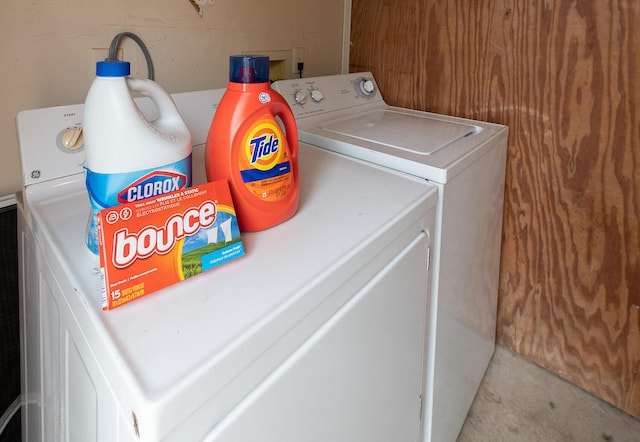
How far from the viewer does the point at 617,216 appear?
64.6 inches

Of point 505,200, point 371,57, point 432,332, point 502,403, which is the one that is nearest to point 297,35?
point 371,57

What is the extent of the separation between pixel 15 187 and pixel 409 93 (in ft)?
5.06

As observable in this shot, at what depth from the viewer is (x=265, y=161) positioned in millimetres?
921

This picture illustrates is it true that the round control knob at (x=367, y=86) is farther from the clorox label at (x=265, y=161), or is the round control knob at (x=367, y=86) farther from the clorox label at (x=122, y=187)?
the clorox label at (x=122, y=187)

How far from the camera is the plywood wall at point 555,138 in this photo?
155 centimetres

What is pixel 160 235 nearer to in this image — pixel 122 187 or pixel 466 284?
pixel 122 187

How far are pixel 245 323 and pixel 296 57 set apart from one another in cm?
154

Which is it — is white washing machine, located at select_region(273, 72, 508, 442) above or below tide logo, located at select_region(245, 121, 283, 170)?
below

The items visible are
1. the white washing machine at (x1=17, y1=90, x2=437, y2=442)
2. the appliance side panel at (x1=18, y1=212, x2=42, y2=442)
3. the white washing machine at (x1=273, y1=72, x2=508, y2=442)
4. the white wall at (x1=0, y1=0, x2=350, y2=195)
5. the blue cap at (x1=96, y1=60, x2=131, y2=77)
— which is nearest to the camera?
the white washing machine at (x1=17, y1=90, x2=437, y2=442)

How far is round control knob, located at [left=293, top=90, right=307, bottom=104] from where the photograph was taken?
5.40 ft

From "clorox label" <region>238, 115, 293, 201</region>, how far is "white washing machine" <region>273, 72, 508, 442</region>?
45 centimetres

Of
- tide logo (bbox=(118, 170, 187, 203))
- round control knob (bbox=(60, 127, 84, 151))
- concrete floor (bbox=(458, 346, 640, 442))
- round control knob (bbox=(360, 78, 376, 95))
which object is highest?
round control knob (bbox=(360, 78, 376, 95))

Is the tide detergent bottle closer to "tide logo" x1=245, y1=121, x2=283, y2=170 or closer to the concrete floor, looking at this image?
"tide logo" x1=245, y1=121, x2=283, y2=170

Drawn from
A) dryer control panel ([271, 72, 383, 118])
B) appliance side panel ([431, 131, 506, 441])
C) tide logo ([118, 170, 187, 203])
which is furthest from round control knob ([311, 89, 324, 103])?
tide logo ([118, 170, 187, 203])
